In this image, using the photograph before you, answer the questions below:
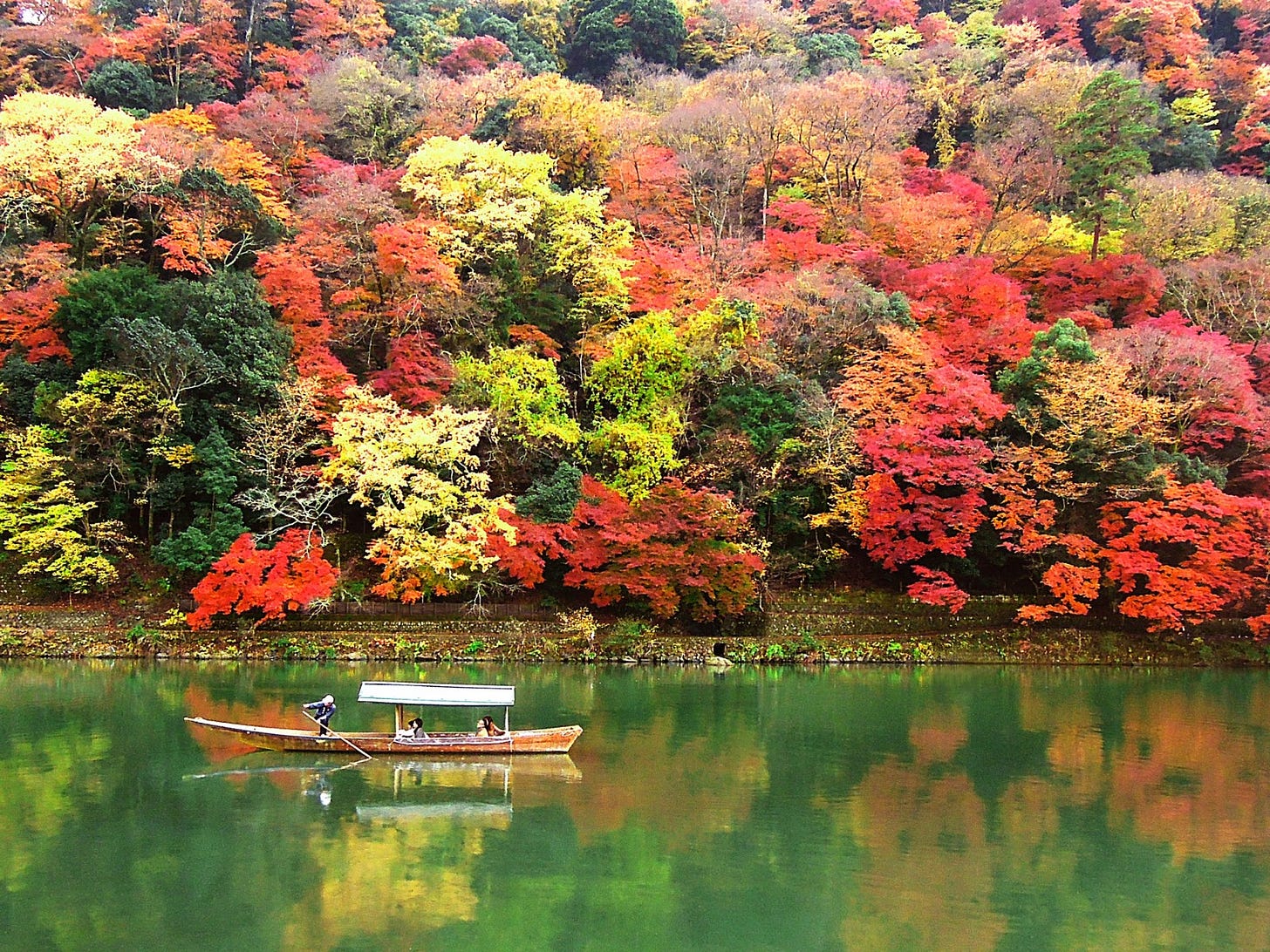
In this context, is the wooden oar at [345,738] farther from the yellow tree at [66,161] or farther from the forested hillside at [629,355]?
the yellow tree at [66,161]

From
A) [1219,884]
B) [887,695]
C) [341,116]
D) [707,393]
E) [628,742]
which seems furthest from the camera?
[341,116]

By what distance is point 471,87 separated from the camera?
4366 centimetres

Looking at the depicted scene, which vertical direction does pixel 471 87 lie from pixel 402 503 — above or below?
above

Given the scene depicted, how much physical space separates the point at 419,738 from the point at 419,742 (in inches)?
3.2

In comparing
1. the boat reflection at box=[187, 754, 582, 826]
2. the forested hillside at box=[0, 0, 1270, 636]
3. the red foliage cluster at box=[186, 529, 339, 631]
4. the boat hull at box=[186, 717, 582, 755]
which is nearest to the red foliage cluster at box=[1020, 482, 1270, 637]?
the forested hillside at box=[0, 0, 1270, 636]

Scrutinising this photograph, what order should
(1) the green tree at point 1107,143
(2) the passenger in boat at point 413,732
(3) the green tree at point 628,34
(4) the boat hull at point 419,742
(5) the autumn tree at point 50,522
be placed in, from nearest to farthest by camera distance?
(4) the boat hull at point 419,742 → (2) the passenger in boat at point 413,732 → (5) the autumn tree at point 50,522 → (1) the green tree at point 1107,143 → (3) the green tree at point 628,34

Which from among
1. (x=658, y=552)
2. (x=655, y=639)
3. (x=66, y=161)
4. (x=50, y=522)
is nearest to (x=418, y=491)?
(x=658, y=552)

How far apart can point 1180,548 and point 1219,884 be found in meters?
18.7

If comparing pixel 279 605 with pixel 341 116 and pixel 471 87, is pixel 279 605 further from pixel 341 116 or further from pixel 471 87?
pixel 471 87

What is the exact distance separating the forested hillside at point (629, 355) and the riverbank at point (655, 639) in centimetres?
104

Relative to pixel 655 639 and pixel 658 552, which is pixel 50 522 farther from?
pixel 655 639

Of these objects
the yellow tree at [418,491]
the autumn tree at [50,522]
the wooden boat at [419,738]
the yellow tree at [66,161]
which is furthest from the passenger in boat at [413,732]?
the yellow tree at [66,161]

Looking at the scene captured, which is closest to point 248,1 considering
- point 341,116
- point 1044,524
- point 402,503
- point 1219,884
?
point 341,116

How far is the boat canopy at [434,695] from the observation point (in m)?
15.7
